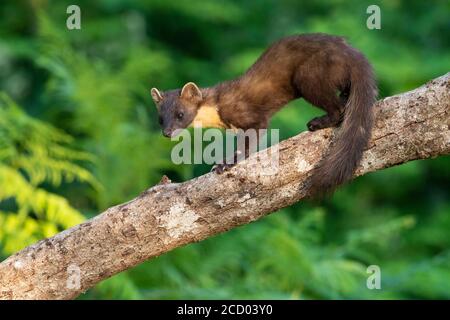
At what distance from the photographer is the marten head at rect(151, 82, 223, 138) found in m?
6.06

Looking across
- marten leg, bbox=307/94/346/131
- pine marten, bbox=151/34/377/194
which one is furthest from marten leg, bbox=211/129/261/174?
marten leg, bbox=307/94/346/131

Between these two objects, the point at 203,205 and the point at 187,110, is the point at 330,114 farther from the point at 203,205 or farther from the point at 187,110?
the point at 187,110

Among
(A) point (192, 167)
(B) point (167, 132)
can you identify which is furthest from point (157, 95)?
(A) point (192, 167)

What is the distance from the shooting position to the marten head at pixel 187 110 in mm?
6059

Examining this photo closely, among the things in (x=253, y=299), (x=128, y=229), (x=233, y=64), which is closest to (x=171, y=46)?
(x=233, y=64)

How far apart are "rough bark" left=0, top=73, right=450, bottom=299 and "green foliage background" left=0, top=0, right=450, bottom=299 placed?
0.99 meters

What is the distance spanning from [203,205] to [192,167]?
4272mm

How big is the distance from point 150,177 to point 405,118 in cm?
476

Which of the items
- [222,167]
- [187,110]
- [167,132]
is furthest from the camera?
[187,110]

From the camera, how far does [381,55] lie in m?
11.8

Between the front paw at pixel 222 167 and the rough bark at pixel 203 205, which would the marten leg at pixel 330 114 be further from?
the front paw at pixel 222 167

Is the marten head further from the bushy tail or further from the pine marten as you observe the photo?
the bushy tail

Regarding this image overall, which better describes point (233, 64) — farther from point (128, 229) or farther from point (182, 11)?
point (128, 229)

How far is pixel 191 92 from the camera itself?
6133 mm
